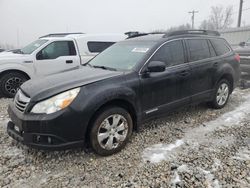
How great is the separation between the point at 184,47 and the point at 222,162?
7.06 ft

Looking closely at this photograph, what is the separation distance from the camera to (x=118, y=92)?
338cm

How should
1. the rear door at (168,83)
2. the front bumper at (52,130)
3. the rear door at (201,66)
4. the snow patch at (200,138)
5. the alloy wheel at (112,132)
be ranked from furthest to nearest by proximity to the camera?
the rear door at (201,66), the rear door at (168,83), the snow patch at (200,138), the alloy wheel at (112,132), the front bumper at (52,130)

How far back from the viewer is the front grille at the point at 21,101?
10.3ft

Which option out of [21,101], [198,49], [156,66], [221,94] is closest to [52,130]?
[21,101]

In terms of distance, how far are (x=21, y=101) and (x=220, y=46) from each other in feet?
13.9

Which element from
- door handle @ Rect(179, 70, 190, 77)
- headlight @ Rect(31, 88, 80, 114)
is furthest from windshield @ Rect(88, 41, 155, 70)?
headlight @ Rect(31, 88, 80, 114)

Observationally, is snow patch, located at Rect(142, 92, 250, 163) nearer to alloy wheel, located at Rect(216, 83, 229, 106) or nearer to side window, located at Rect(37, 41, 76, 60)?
alloy wheel, located at Rect(216, 83, 229, 106)

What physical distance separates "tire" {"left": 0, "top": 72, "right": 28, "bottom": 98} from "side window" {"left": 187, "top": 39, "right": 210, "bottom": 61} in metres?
4.54

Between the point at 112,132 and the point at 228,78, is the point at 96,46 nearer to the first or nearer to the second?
the point at 228,78

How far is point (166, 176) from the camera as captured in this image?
118 inches

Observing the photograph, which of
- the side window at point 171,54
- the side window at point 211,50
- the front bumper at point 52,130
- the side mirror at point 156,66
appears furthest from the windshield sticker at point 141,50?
the side window at point 211,50

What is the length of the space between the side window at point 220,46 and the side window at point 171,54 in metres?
1.21

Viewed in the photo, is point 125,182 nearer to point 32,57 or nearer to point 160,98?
point 160,98

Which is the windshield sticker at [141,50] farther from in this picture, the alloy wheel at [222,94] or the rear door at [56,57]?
the rear door at [56,57]
